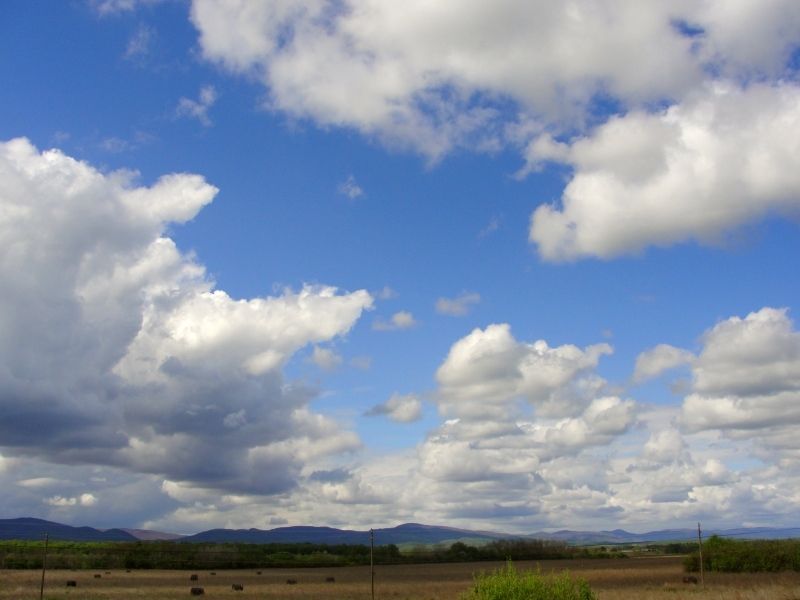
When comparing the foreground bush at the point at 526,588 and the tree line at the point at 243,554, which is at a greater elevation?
the foreground bush at the point at 526,588

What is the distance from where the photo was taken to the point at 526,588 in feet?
57.0

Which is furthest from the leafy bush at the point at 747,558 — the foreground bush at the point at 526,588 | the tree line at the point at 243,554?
the foreground bush at the point at 526,588

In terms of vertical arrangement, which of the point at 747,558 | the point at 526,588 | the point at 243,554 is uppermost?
the point at 526,588

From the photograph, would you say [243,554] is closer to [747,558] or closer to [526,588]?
[747,558]

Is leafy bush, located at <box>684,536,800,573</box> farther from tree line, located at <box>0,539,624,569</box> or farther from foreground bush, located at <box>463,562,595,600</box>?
foreground bush, located at <box>463,562,595,600</box>

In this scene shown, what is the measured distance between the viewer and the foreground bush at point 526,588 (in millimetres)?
17234

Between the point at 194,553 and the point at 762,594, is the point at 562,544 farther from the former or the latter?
the point at 762,594

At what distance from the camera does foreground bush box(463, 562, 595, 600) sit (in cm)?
1723

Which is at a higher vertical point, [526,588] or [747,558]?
[526,588]

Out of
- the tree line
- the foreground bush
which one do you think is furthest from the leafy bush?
the foreground bush

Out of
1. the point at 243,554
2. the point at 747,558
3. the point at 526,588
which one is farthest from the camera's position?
the point at 243,554

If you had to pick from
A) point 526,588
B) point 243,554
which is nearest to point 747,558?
point 243,554

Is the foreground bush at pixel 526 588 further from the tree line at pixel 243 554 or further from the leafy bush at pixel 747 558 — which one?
the leafy bush at pixel 747 558

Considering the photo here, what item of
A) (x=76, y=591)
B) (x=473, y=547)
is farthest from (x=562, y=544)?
(x=76, y=591)
